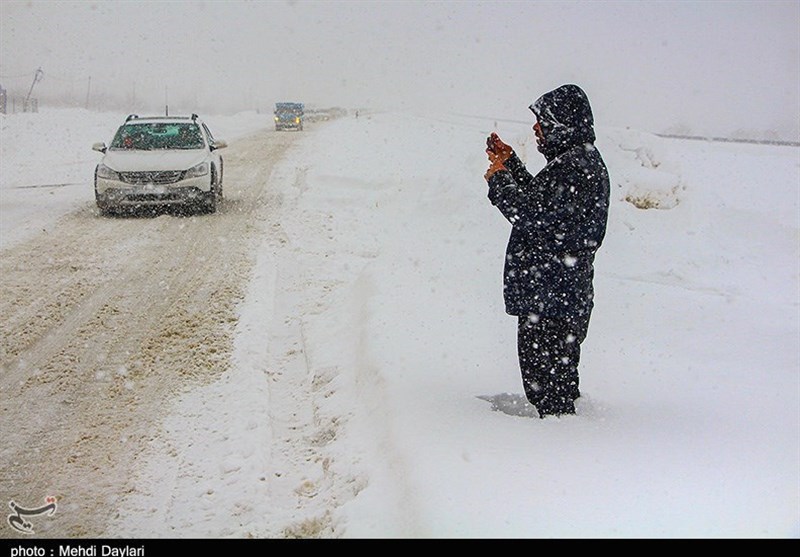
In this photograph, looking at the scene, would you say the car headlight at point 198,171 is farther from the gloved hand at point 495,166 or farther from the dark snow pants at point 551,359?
the dark snow pants at point 551,359

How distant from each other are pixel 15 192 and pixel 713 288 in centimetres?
1352

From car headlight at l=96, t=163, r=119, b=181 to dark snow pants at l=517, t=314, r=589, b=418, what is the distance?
9.24 meters

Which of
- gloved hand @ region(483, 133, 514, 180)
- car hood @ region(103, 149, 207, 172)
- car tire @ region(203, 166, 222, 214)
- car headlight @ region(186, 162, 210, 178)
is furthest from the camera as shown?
car tire @ region(203, 166, 222, 214)

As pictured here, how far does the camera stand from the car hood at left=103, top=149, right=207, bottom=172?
11445mm

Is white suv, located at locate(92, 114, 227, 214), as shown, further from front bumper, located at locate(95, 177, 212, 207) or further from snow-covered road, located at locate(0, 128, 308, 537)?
snow-covered road, located at locate(0, 128, 308, 537)

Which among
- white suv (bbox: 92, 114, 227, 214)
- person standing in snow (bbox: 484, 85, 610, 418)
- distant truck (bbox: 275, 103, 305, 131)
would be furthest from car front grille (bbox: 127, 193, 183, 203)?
distant truck (bbox: 275, 103, 305, 131)

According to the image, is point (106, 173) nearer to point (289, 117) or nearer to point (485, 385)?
point (485, 385)

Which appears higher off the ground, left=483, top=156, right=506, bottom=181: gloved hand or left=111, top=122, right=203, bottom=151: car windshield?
left=483, top=156, right=506, bottom=181: gloved hand

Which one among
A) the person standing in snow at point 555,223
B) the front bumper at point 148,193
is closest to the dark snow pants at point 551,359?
the person standing in snow at point 555,223

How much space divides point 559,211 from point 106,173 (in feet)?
31.5

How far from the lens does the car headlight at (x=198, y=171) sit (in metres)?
11.6
